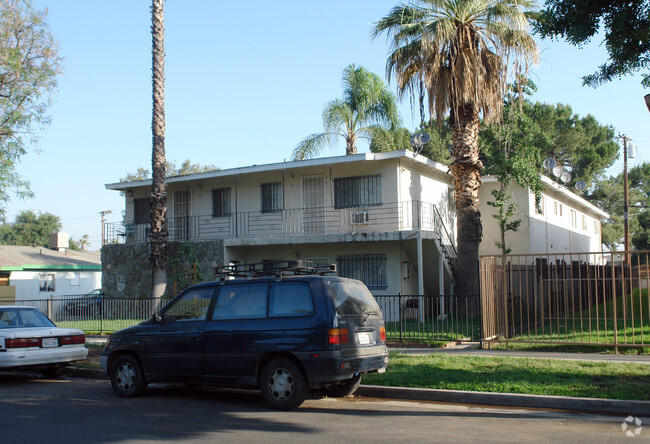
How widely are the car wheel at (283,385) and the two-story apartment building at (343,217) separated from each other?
39.6 ft

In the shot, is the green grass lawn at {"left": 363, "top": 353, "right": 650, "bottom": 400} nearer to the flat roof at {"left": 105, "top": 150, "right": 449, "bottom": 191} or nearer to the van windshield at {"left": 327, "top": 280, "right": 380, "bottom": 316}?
the van windshield at {"left": 327, "top": 280, "right": 380, "bottom": 316}

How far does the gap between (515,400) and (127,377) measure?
585 centimetres

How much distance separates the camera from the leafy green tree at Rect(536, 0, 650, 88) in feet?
31.5

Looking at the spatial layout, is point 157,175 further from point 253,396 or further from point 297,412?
point 297,412

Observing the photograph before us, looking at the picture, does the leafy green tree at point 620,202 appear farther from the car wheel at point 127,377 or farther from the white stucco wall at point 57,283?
the car wheel at point 127,377

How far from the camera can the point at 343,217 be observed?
22.8 m

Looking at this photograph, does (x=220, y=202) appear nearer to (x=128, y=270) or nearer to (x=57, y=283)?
(x=128, y=270)

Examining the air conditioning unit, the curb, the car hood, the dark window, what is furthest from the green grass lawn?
the dark window

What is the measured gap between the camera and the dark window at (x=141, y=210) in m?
27.4

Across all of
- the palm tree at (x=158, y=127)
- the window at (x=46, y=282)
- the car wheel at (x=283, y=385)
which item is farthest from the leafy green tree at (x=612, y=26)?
the window at (x=46, y=282)

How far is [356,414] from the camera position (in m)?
8.19

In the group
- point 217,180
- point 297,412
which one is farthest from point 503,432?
point 217,180

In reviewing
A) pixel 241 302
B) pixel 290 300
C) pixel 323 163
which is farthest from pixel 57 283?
pixel 290 300

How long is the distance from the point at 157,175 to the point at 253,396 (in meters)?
10.7
